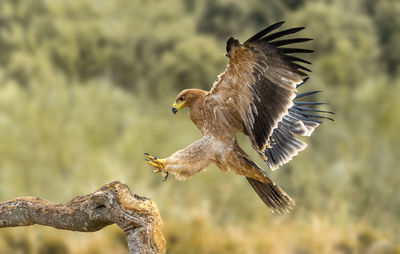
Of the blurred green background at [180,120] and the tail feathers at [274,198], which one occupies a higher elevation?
the blurred green background at [180,120]

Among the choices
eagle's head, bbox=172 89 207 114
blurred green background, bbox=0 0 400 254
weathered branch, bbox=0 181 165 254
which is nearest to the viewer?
weathered branch, bbox=0 181 165 254

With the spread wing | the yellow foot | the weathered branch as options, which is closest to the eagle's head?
the spread wing

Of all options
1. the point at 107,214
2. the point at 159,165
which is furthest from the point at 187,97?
the point at 107,214

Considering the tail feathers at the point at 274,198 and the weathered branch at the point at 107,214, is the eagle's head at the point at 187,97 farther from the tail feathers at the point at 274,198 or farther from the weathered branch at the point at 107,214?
the weathered branch at the point at 107,214

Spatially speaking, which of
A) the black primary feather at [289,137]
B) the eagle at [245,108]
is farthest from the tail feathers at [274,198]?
the black primary feather at [289,137]

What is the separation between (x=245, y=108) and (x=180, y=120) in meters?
5.97

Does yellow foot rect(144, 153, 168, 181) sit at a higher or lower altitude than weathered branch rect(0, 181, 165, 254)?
higher

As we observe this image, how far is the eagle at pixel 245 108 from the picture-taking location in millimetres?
3352

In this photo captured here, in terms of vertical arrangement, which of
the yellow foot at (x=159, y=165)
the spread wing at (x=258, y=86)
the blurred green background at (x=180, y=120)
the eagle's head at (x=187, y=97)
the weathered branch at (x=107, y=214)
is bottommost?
the weathered branch at (x=107, y=214)

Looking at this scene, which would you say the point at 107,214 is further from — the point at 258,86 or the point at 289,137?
the point at 289,137

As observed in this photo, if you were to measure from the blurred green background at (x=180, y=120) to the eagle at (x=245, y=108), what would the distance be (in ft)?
11.7

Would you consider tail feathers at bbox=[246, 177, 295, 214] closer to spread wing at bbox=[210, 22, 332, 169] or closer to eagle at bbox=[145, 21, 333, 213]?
eagle at bbox=[145, 21, 333, 213]

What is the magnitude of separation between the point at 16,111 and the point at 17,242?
90.4 inches

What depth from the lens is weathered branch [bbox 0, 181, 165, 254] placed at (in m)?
2.82
